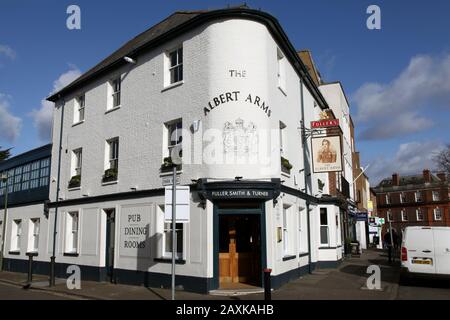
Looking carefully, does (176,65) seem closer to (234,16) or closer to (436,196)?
A: (234,16)

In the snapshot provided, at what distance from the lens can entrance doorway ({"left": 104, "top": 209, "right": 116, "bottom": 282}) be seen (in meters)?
16.7

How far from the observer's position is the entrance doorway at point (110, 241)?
16719mm

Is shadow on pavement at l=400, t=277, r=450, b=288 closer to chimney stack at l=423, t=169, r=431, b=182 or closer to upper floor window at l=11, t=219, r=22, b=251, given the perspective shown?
upper floor window at l=11, t=219, r=22, b=251

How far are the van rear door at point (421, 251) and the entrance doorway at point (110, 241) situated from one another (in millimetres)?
11082

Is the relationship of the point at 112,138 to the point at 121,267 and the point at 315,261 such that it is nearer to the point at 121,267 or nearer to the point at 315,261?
the point at 121,267

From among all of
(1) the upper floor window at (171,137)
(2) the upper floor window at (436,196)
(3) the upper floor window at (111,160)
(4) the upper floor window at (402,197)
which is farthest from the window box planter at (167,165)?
(4) the upper floor window at (402,197)

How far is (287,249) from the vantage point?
15.6m

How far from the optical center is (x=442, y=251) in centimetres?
1373

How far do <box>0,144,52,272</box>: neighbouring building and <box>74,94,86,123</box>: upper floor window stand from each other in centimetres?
275

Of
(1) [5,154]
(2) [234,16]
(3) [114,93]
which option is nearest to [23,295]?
(3) [114,93]

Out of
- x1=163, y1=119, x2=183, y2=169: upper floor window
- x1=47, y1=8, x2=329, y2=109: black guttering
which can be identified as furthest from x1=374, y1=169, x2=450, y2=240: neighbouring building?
x1=163, y1=119, x2=183, y2=169: upper floor window

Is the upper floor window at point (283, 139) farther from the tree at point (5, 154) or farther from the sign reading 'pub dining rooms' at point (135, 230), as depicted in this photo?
the tree at point (5, 154)
